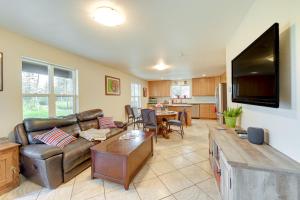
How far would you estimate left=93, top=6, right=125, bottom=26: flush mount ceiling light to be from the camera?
1824 millimetres

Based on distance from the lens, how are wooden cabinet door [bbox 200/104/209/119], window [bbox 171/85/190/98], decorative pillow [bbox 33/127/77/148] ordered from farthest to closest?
window [bbox 171/85/190/98] < wooden cabinet door [bbox 200/104/209/119] < decorative pillow [bbox 33/127/77/148]

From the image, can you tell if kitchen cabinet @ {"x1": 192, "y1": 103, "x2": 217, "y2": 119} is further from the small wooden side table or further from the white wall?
the small wooden side table

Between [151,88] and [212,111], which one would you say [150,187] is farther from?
[151,88]

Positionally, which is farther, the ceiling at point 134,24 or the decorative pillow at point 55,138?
the decorative pillow at point 55,138

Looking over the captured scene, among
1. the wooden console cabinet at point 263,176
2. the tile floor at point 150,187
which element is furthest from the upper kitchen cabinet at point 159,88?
the wooden console cabinet at point 263,176

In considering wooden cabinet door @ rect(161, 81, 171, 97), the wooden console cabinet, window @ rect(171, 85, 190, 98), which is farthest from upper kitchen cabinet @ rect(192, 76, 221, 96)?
the wooden console cabinet

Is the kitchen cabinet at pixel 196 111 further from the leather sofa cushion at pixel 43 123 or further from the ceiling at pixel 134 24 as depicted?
the leather sofa cushion at pixel 43 123

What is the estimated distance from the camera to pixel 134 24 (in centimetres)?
228

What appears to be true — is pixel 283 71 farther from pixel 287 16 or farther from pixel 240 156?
pixel 240 156

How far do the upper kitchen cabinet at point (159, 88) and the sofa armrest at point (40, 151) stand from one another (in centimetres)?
759

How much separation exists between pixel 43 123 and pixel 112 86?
121 inches

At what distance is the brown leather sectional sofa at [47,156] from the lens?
2014 mm

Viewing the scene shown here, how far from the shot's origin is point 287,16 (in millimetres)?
1267

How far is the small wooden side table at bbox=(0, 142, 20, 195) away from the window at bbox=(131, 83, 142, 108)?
5568 millimetres
